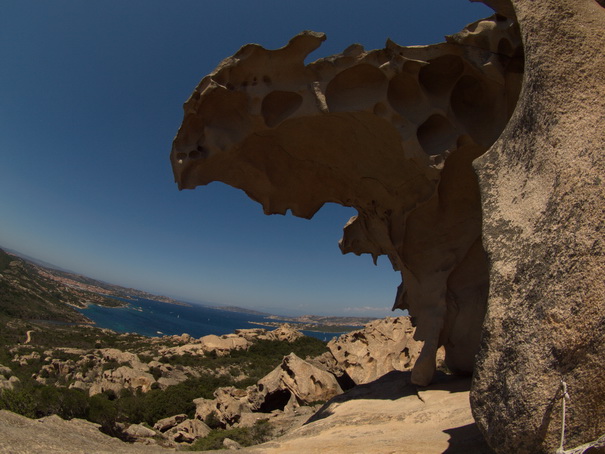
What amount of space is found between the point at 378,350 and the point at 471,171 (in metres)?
8.87

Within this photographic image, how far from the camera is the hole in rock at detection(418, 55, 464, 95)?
22.8 feet

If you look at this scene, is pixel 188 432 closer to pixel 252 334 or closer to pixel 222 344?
pixel 222 344

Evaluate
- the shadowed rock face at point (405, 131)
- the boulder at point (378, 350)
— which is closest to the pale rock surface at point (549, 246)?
the shadowed rock face at point (405, 131)

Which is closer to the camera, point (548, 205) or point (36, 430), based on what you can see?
point (548, 205)

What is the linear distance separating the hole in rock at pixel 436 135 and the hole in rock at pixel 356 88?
103 centimetres

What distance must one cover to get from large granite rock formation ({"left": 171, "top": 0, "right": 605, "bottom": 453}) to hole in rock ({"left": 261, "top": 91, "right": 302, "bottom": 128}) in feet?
0.10

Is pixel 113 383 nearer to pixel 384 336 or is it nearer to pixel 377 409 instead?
pixel 384 336

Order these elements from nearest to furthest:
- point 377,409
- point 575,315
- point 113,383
A: 1. point 575,315
2. point 377,409
3. point 113,383

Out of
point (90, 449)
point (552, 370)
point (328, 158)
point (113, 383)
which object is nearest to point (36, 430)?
point (90, 449)

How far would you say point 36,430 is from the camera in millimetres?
4730

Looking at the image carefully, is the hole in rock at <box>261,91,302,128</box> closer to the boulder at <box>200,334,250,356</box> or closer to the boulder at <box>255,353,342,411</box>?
the boulder at <box>255,353,342,411</box>

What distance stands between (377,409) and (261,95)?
19.3 feet

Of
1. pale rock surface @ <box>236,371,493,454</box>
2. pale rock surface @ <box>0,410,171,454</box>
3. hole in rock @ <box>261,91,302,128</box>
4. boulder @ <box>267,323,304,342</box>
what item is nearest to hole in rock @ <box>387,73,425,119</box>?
hole in rock @ <box>261,91,302,128</box>

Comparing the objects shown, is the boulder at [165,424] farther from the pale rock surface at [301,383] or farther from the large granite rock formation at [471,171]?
the large granite rock formation at [471,171]
